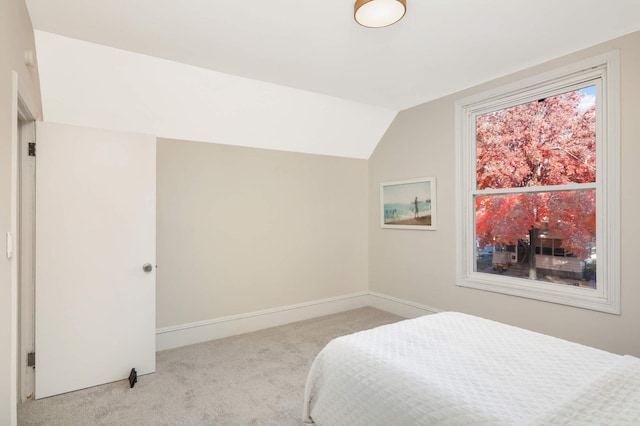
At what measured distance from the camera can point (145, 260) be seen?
2.74 m

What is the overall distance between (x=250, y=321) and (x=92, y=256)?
175 centimetres

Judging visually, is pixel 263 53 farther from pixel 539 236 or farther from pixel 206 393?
pixel 539 236

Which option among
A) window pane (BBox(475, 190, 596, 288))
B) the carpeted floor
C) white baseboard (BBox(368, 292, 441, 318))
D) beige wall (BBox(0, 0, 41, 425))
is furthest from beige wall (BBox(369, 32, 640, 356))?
beige wall (BBox(0, 0, 41, 425))

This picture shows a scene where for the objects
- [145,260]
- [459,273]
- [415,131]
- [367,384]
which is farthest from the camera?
[415,131]

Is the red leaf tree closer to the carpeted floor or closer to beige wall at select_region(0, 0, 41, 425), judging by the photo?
the carpeted floor

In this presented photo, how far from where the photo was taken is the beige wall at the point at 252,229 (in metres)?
3.27

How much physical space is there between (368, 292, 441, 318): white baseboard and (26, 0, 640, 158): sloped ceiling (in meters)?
2.44

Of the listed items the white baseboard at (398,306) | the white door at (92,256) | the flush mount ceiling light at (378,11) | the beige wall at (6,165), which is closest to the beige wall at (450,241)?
the white baseboard at (398,306)

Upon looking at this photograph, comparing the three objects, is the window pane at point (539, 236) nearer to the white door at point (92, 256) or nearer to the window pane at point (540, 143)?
the window pane at point (540, 143)

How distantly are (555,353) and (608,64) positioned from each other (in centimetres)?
227

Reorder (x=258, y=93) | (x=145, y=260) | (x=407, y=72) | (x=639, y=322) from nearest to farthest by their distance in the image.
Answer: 1. (x=639, y=322)
2. (x=145, y=260)
3. (x=407, y=72)
4. (x=258, y=93)

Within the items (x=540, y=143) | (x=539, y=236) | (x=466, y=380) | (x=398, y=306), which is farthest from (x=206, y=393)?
(x=540, y=143)

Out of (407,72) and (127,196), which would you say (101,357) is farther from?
(407,72)

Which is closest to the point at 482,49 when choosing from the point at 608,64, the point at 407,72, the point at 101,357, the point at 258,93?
the point at 407,72
